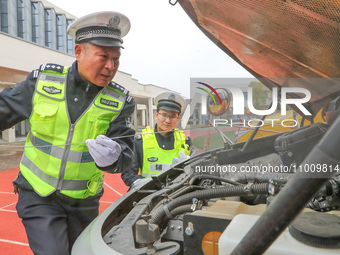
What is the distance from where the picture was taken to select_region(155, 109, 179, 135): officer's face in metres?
2.56

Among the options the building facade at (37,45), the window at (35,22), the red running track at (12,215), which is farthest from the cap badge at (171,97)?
the window at (35,22)

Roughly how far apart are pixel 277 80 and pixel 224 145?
58 centimetres

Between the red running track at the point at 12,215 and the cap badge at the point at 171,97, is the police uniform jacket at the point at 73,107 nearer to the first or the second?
the cap badge at the point at 171,97

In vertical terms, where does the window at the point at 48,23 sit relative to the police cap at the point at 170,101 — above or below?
above

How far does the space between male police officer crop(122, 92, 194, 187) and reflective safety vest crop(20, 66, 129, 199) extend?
0.92 m

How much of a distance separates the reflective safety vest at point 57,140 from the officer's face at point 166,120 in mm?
1003

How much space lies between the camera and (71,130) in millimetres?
1534

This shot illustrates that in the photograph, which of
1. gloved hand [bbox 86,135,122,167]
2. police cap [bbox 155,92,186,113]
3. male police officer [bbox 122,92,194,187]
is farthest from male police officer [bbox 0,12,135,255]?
police cap [bbox 155,92,186,113]

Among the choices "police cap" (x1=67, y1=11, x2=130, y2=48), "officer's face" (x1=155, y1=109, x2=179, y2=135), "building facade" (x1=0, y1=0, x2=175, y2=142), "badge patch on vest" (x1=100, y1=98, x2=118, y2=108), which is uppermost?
"building facade" (x1=0, y1=0, x2=175, y2=142)

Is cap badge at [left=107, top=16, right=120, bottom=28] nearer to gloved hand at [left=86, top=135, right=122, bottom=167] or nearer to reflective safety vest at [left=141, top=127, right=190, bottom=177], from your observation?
gloved hand at [left=86, top=135, right=122, bottom=167]

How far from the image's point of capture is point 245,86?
1.38 metres

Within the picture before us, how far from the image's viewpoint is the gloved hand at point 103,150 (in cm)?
144

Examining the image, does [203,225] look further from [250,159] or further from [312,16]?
[250,159]

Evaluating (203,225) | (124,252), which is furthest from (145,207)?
(203,225)
